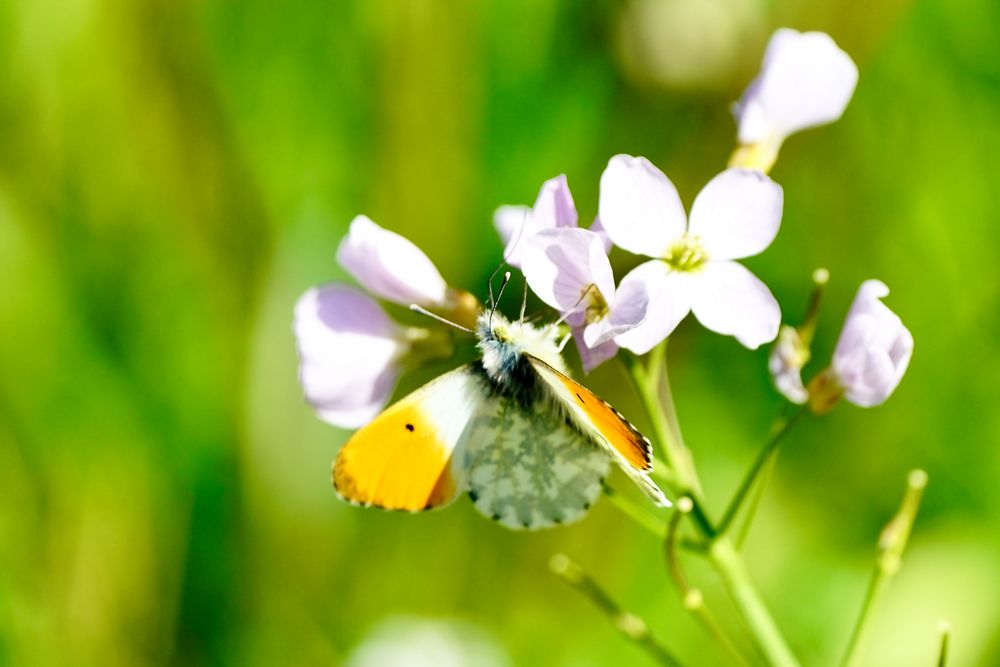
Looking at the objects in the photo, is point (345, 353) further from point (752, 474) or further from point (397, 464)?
point (752, 474)

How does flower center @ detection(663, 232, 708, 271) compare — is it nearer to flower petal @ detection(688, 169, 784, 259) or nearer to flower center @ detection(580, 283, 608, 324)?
flower petal @ detection(688, 169, 784, 259)

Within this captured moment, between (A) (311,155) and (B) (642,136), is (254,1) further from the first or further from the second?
(B) (642,136)

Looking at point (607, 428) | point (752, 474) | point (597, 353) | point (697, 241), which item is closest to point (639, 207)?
point (697, 241)

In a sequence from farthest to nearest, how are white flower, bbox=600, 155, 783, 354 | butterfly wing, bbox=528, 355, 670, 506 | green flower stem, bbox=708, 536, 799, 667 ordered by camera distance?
green flower stem, bbox=708, 536, 799, 667
white flower, bbox=600, 155, 783, 354
butterfly wing, bbox=528, 355, 670, 506

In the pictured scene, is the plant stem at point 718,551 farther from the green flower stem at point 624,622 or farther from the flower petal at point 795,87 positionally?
the flower petal at point 795,87

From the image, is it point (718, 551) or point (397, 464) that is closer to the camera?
point (397, 464)

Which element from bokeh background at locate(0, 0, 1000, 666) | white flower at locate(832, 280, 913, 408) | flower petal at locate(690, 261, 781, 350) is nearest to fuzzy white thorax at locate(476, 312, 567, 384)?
flower petal at locate(690, 261, 781, 350)
